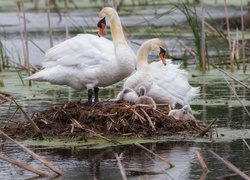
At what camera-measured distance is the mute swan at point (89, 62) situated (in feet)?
29.5

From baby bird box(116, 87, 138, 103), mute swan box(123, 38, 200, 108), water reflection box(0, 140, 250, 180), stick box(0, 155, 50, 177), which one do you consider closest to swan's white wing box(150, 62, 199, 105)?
mute swan box(123, 38, 200, 108)

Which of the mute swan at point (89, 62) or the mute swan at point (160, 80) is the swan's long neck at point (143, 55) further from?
the mute swan at point (89, 62)

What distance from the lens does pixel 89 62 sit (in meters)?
9.19

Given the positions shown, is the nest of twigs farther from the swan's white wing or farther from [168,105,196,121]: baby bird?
the swan's white wing

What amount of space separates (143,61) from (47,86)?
332 cm

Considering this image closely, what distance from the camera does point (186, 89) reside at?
409 inches

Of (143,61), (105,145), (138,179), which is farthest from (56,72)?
(138,179)

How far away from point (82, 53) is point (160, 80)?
136 cm

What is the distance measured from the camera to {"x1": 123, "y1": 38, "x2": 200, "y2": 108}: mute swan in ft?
31.5

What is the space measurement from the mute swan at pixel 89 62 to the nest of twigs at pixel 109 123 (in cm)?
62

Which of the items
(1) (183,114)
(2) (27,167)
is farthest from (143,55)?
(2) (27,167)

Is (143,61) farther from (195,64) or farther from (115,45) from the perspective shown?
(195,64)

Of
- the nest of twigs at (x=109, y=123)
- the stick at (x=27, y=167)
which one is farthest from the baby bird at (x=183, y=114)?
the stick at (x=27, y=167)

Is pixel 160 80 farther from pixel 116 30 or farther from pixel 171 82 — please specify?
pixel 116 30
